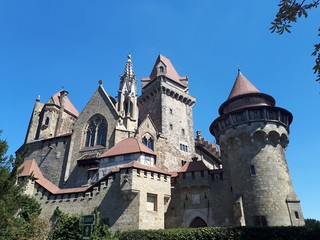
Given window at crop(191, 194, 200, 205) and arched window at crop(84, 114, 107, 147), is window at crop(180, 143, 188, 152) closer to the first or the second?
arched window at crop(84, 114, 107, 147)

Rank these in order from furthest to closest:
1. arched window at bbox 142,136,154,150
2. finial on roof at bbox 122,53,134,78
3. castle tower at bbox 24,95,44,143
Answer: finial on roof at bbox 122,53,134,78
castle tower at bbox 24,95,44,143
arched window at bbox 142,136,154,150

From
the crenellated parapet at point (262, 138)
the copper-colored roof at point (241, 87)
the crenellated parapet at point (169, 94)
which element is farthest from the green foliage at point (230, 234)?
the crenellated parapet at point (169, 94)

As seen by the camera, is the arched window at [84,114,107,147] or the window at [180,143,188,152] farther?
the window at [180,143,188,152]

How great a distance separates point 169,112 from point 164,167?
8.91 m

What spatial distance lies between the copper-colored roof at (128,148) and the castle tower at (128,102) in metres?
4.26

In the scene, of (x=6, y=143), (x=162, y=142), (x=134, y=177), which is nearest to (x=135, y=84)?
(x=162, y=142)

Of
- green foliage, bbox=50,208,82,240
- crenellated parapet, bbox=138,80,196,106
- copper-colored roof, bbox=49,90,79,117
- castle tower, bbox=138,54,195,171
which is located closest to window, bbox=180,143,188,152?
castle tower, bbox=138,54,195,171

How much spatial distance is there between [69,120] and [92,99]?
26.4 ft

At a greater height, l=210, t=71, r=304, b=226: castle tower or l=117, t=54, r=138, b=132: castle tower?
l=117, t=54, r=138, b=132: castle tower

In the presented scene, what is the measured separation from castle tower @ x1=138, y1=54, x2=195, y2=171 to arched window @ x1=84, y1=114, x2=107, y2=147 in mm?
6251

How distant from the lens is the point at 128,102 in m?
35.7

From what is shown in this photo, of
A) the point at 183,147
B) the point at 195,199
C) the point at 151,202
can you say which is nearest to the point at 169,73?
the point at 183,147

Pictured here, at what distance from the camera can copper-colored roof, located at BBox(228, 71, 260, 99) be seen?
27.6 m

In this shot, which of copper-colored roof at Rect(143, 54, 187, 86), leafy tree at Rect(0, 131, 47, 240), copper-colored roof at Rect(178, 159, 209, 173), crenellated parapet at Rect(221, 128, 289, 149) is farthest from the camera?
copper-colored roof at Rect(143, 54, 187, 86)
